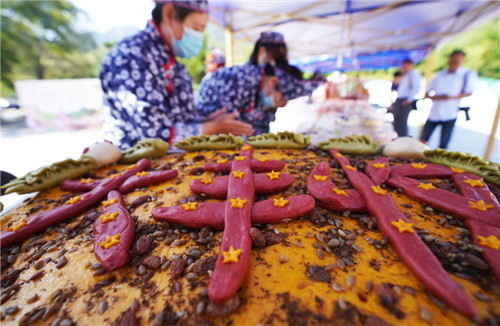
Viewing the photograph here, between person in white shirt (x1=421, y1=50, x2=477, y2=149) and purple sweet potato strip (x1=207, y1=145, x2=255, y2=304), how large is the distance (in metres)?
5.63

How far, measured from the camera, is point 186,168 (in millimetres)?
1937

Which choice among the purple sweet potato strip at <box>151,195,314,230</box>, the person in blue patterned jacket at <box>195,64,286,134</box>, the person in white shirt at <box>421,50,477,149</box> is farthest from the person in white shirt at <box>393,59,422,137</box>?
the purple sweet potato strip at <box>151,195,314,230</box>

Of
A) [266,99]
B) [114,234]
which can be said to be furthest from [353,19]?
[114,234]

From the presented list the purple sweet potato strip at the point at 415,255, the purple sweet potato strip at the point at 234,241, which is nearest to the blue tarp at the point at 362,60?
the purple sweet potato strip at the point at 415,255

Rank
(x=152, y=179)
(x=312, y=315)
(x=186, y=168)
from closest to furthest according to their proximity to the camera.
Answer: (x=312, y=315) → (x=152, y=179) → (x=186, y=168)

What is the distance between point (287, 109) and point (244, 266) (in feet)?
24.3

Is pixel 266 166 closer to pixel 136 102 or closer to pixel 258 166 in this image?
pixel 258 166

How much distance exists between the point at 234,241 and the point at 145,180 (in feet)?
3.23

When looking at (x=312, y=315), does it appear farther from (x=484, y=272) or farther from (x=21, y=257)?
(x=21, y=257)

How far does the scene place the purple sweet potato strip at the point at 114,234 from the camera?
1060mm

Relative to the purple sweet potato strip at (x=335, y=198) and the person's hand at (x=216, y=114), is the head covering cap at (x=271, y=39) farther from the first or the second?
the purple sweet potato strip at (x=335, y=198)

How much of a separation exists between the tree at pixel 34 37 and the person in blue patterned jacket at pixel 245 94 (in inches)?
673

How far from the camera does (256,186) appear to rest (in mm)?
1468

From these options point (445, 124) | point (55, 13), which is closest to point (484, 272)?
point (445, 124)
